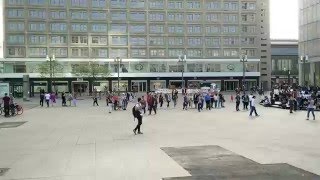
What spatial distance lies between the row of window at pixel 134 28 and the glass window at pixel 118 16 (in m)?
1.36

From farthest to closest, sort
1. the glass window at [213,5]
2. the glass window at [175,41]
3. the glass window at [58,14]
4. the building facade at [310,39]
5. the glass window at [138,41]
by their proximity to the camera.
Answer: the glass window at [213,5], the glass window at [175,41], the glass window at [138,41], the glass window at [58,14], the building facade at [310,39]

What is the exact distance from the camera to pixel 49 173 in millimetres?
10570

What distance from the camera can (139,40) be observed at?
3750 inches

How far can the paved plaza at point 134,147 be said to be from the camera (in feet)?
35.2

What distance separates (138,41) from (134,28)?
3.12 m

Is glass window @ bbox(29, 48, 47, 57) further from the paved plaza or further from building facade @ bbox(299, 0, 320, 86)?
the paved plaza

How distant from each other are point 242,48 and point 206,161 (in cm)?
8997

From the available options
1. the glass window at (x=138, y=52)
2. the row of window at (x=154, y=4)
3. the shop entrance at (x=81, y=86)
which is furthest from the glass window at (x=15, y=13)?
the glass window at (x=138, y=52)

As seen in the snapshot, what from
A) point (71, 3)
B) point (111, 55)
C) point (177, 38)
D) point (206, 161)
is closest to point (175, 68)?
point (177, 38)

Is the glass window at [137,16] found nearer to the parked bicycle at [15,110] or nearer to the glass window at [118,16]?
the glass window at [118,16]

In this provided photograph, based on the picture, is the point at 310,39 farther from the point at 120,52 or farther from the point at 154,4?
the point at 120,52

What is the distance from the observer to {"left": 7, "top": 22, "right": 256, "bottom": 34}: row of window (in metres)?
90.7

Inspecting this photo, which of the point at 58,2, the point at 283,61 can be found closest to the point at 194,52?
the point at 58,2

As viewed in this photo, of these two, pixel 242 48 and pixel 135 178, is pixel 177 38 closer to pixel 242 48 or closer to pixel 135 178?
pixel 242 48
